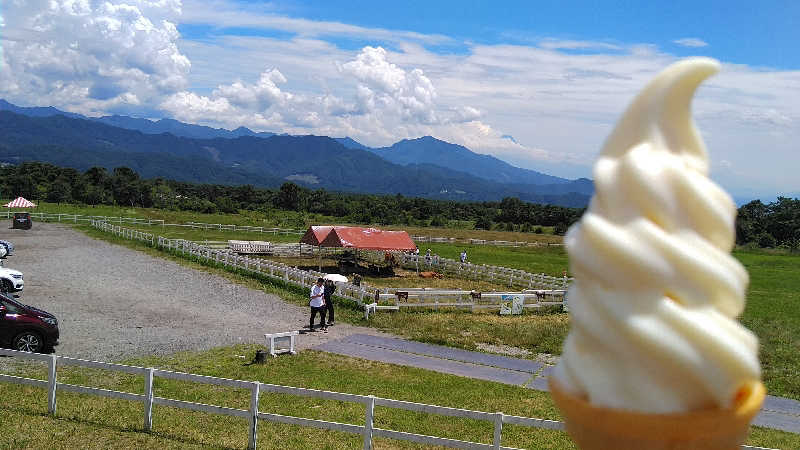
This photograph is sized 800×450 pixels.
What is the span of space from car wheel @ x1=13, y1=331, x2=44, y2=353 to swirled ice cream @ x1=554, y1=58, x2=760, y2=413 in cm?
1501

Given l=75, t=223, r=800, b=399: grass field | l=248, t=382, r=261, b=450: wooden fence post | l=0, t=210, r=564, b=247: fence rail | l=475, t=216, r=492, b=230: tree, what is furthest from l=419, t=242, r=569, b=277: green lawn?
l=248, t=382, r=261, b=450: wooden fence post

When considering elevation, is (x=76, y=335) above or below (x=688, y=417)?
below

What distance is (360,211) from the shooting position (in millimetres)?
91875

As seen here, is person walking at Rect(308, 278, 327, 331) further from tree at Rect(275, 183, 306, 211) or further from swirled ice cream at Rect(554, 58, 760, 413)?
tree at Rect(275, 183, 306, 211)

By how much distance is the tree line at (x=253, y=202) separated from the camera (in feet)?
297

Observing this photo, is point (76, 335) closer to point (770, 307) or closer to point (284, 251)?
point (284, 251)

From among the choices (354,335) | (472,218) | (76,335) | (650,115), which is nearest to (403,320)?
(354,335)

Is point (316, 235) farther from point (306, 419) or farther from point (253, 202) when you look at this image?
point (253, 202)

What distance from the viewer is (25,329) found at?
49.5ft

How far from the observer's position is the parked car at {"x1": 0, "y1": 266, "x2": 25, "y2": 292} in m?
21.9

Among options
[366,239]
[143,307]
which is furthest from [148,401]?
[366,239]

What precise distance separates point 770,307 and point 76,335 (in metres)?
29.6

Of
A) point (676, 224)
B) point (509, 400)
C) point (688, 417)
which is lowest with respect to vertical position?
point (509, 400)

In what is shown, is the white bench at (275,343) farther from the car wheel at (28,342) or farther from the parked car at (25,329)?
the car wheel at (28,342)
